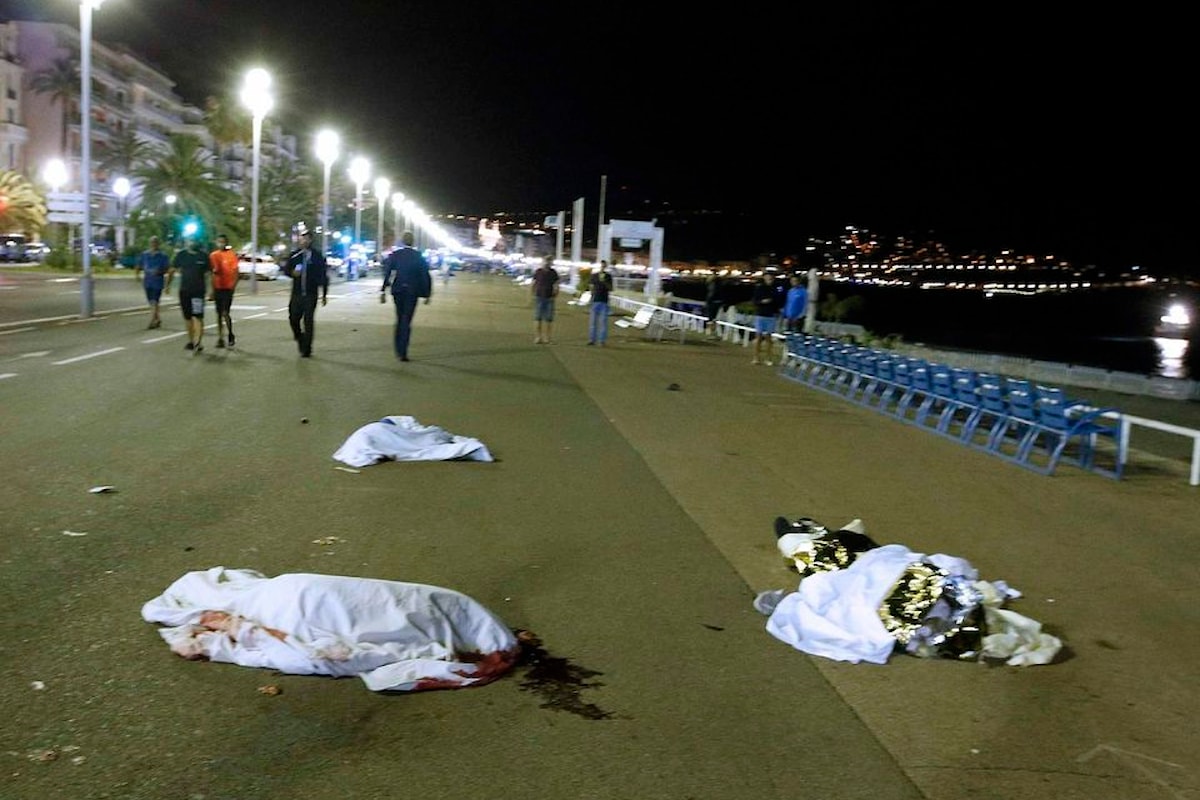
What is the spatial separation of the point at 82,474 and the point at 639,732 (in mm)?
6227

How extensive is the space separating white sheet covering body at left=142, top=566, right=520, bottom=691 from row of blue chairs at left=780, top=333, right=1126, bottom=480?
27.7 feet

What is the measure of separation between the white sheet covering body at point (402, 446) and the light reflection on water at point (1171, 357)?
38417 millimetres

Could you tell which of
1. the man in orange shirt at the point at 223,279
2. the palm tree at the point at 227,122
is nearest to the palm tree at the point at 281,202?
the palm tree at the point at 227,122

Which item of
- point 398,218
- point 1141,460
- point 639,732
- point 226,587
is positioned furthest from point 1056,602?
point 398,218

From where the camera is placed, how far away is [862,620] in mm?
6426

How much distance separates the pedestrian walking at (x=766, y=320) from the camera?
25.0m

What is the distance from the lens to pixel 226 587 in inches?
244

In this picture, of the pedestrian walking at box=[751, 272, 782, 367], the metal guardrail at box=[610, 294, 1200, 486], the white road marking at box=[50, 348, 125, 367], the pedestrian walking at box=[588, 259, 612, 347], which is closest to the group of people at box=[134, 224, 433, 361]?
the white road marking at box=[50, 348, 125, 367]

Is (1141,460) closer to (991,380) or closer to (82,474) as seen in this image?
(991,380)

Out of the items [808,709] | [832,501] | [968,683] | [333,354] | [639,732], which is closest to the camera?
[639,732]

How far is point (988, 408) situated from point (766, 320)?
1068cm

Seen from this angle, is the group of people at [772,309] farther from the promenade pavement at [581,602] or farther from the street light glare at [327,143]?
the street light glare at [327,143]

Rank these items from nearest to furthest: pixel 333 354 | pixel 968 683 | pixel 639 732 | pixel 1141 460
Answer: pixel 639 732, pixel 968 683, pixel 1141 460, pixel 333 354

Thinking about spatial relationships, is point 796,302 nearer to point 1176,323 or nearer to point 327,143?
point 327,143
